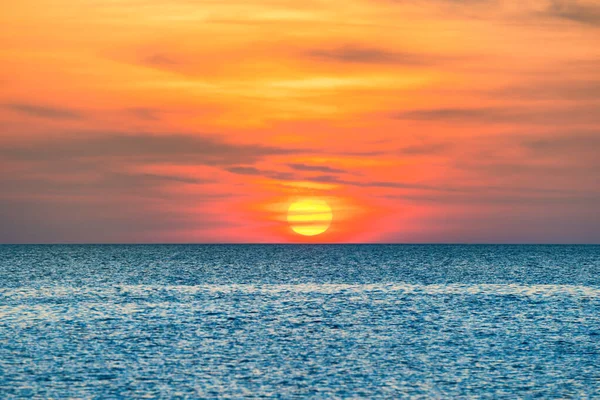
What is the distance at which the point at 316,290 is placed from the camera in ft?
345

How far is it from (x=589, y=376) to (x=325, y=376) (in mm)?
13972

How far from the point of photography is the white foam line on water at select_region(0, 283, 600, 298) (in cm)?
9794

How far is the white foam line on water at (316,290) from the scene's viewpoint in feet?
321

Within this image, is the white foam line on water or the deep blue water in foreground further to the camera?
the white foam line on water

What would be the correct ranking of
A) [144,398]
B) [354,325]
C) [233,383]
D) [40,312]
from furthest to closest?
[40,312] → [354,325] → [233,383] → [144,398]

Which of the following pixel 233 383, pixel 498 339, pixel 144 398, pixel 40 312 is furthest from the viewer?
pixel 40 312

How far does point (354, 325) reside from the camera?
62594 millimetres

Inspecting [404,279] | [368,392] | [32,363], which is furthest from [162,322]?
[404,279]

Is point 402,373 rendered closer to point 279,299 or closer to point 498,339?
point 498,339

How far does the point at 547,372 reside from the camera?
1666 inches

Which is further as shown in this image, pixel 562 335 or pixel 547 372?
pixel 562 335

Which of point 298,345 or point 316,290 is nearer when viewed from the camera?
point 298,345

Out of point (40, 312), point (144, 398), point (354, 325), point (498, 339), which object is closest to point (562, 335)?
point (498, 339)

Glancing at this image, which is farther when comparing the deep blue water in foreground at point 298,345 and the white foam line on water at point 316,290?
the white foam line on water at point 316,290
